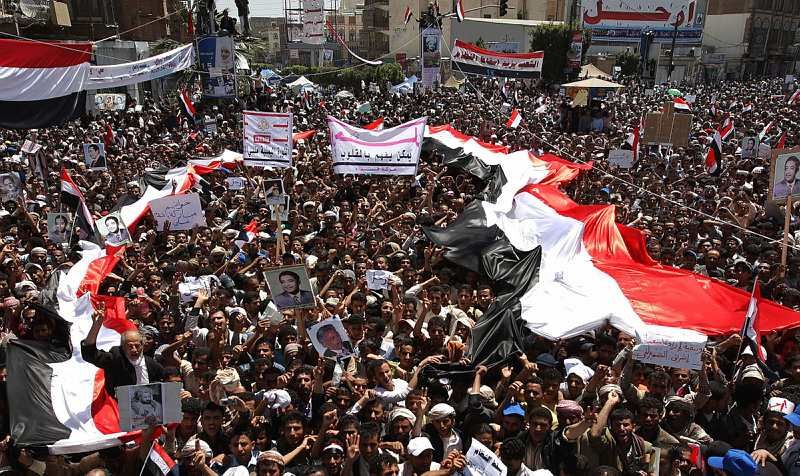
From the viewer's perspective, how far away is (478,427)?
4.28m

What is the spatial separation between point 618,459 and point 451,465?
3.48 feet

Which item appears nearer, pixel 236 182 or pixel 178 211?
pixel 178 211

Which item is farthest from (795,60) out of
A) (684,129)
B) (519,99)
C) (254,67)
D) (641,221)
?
(641,221)

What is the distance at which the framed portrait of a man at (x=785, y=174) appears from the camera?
25.1 feet

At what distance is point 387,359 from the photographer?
5.59m

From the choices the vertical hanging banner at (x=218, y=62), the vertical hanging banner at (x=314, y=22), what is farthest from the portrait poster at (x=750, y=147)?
the vertical hanging banner at (x=314, y=22)

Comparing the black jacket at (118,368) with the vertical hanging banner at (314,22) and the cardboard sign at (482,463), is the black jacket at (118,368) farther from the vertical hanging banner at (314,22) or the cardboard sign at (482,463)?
the vertical hanging banner at (314,22)

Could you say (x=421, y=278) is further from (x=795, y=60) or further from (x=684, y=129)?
(x=795, y=60)

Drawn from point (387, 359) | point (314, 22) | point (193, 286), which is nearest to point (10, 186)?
point (193, 286)

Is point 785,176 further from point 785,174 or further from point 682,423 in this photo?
point 682,423

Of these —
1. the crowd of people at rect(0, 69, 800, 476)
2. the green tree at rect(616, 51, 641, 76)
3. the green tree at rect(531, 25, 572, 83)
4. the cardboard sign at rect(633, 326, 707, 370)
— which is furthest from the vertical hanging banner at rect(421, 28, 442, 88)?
the green tree at rect(616, 51, 641, 76)

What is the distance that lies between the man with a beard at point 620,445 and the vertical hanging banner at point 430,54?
15611 mm

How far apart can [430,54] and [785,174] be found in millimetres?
12504

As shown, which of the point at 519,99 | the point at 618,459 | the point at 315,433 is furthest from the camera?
the point at 519,99
